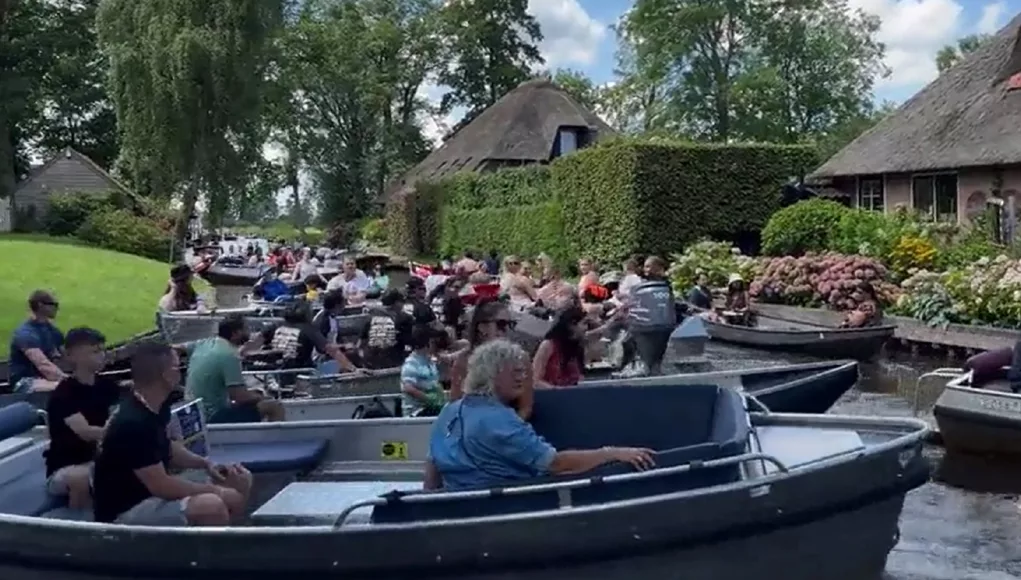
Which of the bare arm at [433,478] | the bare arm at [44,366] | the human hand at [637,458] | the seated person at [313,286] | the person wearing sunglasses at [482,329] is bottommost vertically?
the bare arm at [433,478]

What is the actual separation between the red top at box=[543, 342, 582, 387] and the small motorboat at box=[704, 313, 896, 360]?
1127 cm

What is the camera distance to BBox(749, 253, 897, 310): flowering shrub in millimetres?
24391

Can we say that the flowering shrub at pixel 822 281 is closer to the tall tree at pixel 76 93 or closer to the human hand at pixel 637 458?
the human hand at pixel 637 458

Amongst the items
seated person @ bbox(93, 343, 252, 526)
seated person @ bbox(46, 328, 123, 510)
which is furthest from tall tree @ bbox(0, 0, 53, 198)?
seated person @ bbox(93, 343, 252, 526)

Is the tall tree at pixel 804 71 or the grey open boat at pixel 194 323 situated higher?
the tall tree at pixel 804 71

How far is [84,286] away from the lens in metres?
31.2

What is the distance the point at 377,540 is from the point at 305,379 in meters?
6.41

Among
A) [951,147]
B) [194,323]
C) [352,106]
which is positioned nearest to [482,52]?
[352,106]

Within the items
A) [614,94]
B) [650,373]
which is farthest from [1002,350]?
[614,94]

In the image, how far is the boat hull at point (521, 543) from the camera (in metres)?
6.19

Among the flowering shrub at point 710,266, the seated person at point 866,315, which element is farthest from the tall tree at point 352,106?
the seated person at point 866,315

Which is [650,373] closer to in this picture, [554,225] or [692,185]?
[692,185]

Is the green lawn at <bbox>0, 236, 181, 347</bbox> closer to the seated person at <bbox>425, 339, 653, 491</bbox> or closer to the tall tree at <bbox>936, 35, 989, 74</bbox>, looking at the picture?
the seated person at <bbox>425, 339, 653, 491</bbox>

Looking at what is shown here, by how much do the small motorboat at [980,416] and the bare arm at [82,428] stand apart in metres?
8.02
